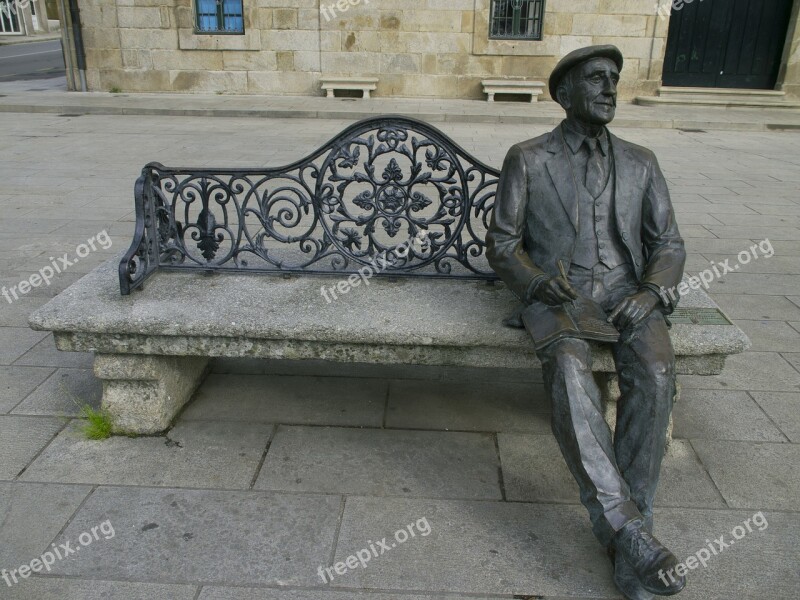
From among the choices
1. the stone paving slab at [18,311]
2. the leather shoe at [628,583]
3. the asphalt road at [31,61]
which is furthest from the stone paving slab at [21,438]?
the asphalt road at [31,61]

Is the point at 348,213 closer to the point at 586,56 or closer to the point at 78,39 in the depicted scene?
the point at 586,56

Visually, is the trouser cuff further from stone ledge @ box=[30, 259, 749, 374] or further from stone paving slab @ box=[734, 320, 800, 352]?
stone paving slab @ box=[734, 320, 800, 352]

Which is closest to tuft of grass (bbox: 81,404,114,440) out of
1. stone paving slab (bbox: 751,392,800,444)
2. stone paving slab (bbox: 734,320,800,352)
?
stone paving slab (bbox: 751,392,800,444)

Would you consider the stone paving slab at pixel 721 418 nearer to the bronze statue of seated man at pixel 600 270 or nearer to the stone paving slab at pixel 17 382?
the bronze statue of seated man at pixel 600 270

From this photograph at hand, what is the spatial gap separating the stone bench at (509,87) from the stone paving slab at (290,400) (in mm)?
12158

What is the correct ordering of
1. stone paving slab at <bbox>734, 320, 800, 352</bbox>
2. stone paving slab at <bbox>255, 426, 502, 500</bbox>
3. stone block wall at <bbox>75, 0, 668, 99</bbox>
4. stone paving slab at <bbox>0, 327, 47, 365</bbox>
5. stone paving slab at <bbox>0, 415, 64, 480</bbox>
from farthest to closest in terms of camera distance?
stone block wall at <bbox>75, 0, 668, 99</bbox>
stone paving slab at <bbox>734, 320, 800, 352</bbox>
stone paving slab at <bbox>0, 327, 47, 365</bbox>
stone paving slab at <bbox>0, 415, 64, 480</bbox>
stone paving slab at <bbox>255, 426, 502, 500</bbox>

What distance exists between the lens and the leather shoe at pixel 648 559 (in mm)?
2461

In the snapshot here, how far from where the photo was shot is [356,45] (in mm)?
15219

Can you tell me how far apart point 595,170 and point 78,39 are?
1499cm

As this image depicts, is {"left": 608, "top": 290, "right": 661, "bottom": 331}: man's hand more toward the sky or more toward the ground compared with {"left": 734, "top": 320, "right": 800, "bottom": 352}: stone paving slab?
more toward the sky

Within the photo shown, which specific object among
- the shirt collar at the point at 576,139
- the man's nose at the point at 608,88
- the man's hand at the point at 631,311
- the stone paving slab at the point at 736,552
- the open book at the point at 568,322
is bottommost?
the stone paving slab at the point at 736,552

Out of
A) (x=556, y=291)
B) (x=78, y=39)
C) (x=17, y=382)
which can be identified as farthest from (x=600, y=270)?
(x=78, y=39)

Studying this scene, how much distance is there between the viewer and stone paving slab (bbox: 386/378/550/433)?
377cm

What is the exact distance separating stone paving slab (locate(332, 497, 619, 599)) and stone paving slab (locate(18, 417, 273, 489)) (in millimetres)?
640
